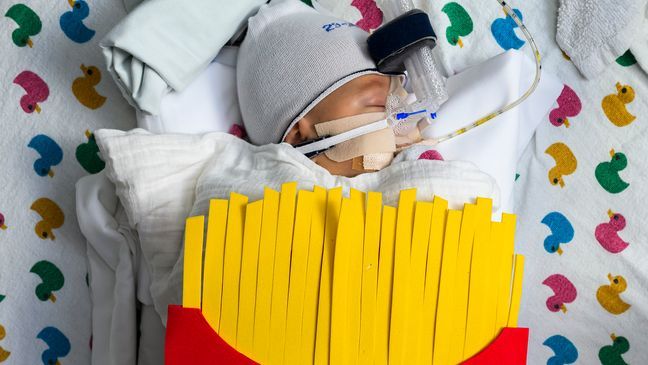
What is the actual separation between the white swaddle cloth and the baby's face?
9cm

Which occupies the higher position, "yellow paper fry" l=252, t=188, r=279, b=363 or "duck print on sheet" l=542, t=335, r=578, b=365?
"yellow paper fry" l=252, t=188, r=279, b=363

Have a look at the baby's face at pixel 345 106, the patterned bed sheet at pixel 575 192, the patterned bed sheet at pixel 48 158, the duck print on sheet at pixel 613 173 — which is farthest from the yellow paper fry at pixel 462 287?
the patterned bed sheet at pixel 48 158

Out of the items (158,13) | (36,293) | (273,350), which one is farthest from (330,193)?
(36,293)

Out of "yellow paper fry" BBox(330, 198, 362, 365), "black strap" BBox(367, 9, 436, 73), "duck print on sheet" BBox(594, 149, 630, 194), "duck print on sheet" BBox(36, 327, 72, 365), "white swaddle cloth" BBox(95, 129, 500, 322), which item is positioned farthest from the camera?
"duck print on sheet" BBox(594, 149, 630, 194)

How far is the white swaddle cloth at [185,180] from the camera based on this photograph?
3.43ft

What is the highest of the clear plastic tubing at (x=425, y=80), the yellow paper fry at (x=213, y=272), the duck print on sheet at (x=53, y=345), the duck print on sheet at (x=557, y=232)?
the clear plastic tubing at (x=425, y=80)

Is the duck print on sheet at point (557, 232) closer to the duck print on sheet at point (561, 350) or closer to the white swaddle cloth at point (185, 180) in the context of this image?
the duck print on sheet at point (561, 350)

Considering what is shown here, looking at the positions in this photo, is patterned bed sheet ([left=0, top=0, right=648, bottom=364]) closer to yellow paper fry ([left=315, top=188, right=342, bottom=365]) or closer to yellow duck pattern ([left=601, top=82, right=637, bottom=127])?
yellow duck pattern ([left=601, top=82, right=637, bottom=127])

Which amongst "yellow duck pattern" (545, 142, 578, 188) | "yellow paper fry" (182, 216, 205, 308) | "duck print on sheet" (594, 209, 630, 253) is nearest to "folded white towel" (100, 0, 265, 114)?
"yellow paper fry" (182, 216, 205, 308)

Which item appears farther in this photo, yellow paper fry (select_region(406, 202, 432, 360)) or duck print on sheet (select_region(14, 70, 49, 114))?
duck print on sheet (select_region(14, 70, 49, 114))

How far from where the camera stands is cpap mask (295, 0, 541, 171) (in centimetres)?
117

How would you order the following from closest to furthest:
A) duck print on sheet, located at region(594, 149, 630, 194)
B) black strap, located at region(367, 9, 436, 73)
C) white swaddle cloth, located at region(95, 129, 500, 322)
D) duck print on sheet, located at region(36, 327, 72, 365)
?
white swaddle cloth, located at region(95, 129, 500, 322) < black strap, located at region(367, 9, 436, 73) < duck print on sheet, located at region(36, 327, 72, 365) < duck print on sheet, located at region(594, 149, 630, 194)

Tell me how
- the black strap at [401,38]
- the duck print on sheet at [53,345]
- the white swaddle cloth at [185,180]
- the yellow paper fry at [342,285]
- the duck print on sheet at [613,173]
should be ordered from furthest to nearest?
the duck print on sheet at [613,173] → the duck print on sheet at [53,345] → the black strap at [401,38] → the white swaddle cloth at [185,180] → the yellow paper fry at [342,285]

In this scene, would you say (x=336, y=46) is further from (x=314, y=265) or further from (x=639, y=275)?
(x=639, y=275)
